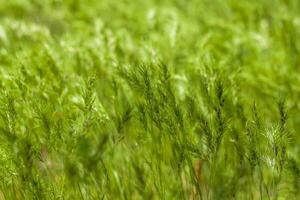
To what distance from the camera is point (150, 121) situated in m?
1.76

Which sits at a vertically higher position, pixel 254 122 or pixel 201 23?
pixel 201 23

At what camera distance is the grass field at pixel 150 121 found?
1.58m

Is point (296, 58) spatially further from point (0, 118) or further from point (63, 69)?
point (0, 118)

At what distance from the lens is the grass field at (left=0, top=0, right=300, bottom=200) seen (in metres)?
1.58

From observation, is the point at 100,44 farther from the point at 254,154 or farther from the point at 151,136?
the point at 254,154

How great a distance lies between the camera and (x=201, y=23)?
11.1 ft

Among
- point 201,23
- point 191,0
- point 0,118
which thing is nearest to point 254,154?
point 0,118

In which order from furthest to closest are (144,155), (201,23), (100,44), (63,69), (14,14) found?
(14,14) < (201,23) < (100,44) < (63,69) < (144,155)

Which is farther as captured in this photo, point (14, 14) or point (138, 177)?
point (14, 14)

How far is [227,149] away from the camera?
194cm

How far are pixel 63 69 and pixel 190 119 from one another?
2.27ft

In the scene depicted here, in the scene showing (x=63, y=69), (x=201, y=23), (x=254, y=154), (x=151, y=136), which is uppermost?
(x=201, y=23)

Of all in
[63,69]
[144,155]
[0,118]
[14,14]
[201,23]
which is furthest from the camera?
[14,14]

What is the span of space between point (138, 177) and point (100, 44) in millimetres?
823
